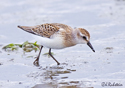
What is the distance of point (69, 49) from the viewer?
1067 centimetres

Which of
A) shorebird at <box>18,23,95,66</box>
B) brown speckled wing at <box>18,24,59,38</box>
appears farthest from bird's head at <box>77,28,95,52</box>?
brown speckled wing at <box>18,24,59,38</box>

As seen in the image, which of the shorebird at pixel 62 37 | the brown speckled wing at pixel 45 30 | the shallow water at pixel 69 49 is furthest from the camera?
the brown speckled wing at pixel 45 30

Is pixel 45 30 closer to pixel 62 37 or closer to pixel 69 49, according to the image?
pixel 62 37

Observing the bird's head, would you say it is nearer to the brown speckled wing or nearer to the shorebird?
the shorebird

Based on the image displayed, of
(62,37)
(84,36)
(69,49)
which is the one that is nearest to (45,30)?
(62,37)

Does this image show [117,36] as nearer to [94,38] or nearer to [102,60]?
[94,38]

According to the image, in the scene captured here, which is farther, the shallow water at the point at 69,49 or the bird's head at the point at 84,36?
the bird's head at the point at 84,36

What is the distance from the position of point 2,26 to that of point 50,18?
2288mm

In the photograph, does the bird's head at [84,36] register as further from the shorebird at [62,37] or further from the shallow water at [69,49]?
the shallow water at [69,49]

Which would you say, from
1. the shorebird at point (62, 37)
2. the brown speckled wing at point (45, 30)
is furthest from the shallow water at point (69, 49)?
the shorebird at point (62, 37)

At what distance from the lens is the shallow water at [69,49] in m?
7.94

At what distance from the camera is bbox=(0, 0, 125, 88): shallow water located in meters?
7.94

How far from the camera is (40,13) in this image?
49.3 ft

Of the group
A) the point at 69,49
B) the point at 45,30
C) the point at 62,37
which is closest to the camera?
the point at 62,37
